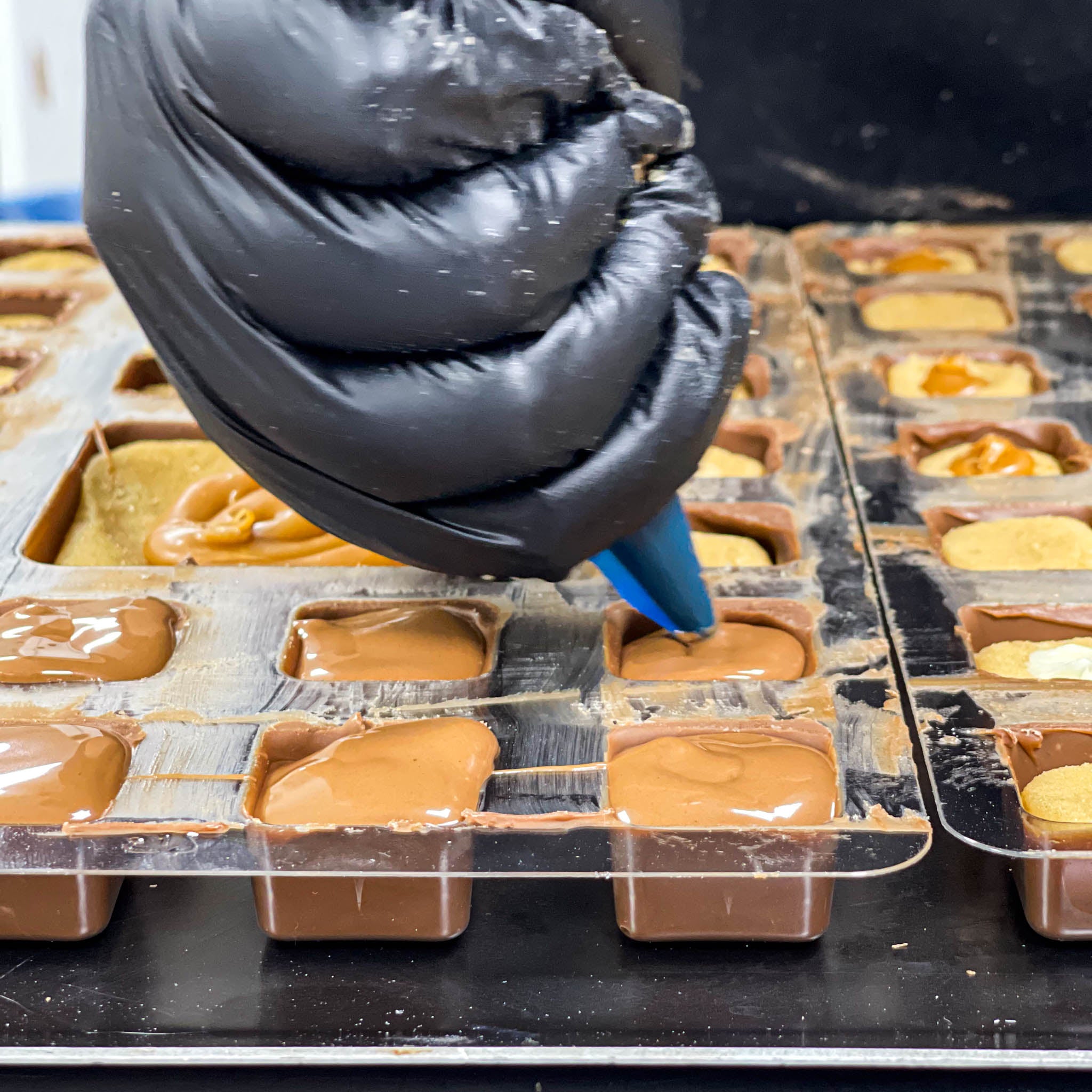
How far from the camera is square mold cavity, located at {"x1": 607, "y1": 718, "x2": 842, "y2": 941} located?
1354 millimetres

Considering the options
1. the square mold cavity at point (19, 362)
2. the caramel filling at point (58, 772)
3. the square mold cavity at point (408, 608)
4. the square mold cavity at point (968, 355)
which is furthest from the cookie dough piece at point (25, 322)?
the square mold cavity at point (968, 355)

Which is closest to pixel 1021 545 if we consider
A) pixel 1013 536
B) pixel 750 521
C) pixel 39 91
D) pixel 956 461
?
pixel 1013 536

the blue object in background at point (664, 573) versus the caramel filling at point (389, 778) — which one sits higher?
the blue object in background at point (664, 573)

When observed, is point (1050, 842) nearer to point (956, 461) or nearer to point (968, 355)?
point (956, 461)

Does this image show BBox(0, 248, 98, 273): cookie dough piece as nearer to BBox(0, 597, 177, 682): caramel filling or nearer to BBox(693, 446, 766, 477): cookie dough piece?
BBox(0, 597, 177, 682): caramel filling

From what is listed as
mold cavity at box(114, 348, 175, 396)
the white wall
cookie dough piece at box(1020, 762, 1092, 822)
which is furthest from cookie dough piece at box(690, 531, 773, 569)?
the white wall

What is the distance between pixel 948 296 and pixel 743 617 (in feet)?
4.46

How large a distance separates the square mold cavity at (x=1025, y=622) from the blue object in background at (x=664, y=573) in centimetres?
38

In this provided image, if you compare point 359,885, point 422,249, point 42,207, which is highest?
point 422,249

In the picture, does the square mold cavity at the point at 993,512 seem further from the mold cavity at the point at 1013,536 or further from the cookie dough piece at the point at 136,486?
the cookie dough piece at the point at 136,486

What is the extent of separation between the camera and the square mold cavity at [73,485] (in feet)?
6.61

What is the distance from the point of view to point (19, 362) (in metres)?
2.55

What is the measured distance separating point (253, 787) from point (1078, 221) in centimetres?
255

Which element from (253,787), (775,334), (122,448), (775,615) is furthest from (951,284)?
(253,787)
